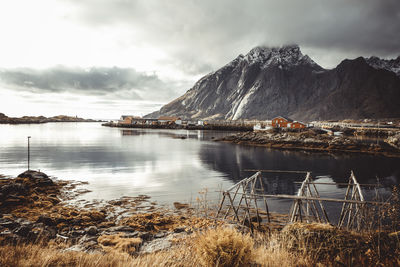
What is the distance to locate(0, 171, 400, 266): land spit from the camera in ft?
18.4

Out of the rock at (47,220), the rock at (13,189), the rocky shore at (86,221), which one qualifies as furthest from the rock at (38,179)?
the rock at (47,220)

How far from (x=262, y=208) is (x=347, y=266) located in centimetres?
994

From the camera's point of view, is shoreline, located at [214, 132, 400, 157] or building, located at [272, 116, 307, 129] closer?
shoreline, located at [214, 132, 400, 157]

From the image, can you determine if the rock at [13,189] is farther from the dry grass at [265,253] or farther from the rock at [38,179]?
the dry grass at [265,253]

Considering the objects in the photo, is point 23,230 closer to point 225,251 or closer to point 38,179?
point 225,251

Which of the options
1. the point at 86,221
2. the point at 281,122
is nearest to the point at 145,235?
the point at 86,221

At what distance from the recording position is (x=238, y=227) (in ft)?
32.6

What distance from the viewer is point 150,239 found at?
32.4 feet

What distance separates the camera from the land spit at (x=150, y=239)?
561cm

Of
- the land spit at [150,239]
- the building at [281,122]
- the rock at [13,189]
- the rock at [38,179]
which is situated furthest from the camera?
the building at [281,122]

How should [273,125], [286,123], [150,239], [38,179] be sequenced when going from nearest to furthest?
[150,239] → [38,179] → [286,123] → [273,125]

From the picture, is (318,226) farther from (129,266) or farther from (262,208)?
(262,208)

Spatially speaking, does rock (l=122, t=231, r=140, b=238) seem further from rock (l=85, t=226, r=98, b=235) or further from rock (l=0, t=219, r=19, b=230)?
rock (l=0, t=219, r=19, b=230)

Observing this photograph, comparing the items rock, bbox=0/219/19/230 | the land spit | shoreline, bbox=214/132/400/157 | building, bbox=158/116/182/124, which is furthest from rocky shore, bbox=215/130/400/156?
building, bbox=158/116/182/124
